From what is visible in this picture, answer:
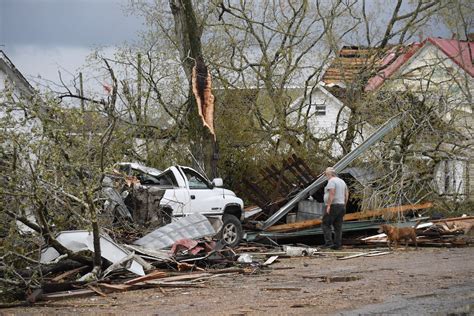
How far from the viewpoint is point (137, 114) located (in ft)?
84.4

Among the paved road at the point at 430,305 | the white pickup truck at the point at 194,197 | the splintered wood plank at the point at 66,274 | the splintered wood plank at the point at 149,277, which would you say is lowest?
the paved road at the point at 430,305

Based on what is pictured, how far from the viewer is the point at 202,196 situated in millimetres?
19141

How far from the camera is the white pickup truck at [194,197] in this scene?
18500 millimetres

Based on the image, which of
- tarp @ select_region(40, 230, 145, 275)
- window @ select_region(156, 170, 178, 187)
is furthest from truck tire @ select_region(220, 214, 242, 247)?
tarp @ select_region(40, 230, 145, 275)

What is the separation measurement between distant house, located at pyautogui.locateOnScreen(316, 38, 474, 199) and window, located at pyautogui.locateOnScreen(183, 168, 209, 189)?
7.52 meters

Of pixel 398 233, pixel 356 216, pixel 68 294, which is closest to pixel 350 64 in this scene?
pixel 356 216

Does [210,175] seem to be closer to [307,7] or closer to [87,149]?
[307,7]


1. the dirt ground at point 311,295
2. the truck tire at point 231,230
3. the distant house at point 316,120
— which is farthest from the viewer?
the distant house at point 316,120

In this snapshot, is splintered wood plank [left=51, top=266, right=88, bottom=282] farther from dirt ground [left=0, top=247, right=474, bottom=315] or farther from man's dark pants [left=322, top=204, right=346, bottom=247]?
man's dark pants [left=322, top=204, right=346, bottom=247]

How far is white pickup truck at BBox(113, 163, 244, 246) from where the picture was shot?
18.5 meters

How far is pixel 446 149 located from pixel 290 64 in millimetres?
7380

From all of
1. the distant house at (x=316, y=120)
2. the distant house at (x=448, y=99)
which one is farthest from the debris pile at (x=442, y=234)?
the distant house at (x=316, y=120)

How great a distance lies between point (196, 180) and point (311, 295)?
27.3ft

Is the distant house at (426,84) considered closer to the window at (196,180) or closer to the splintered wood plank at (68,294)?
the window at (196,180)
